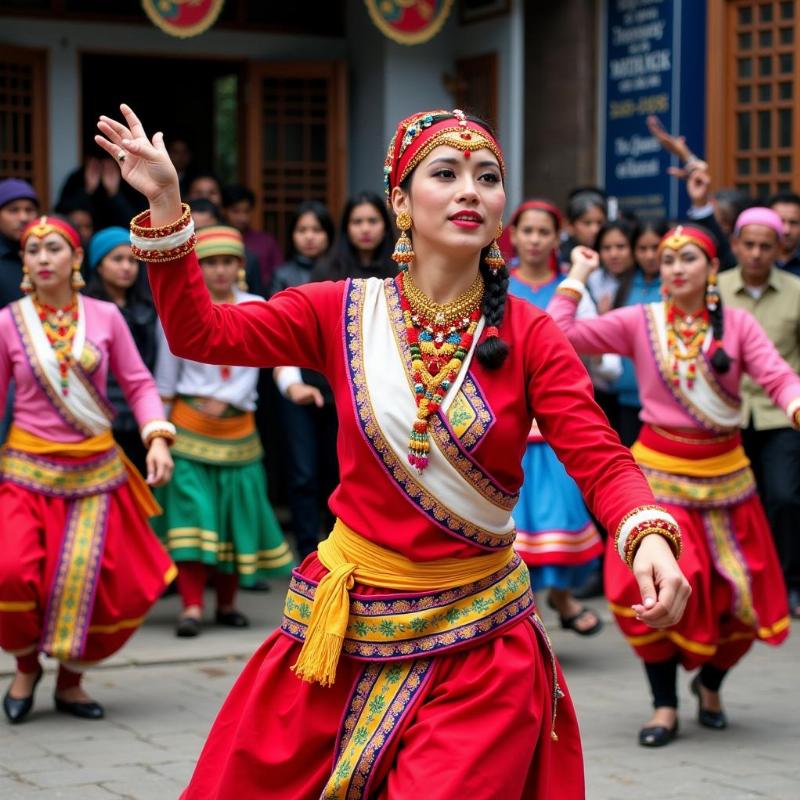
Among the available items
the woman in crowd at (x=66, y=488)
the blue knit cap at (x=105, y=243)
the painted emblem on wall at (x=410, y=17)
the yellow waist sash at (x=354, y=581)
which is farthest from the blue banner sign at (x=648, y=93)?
the yellow waist sash at (x=354, y=581)

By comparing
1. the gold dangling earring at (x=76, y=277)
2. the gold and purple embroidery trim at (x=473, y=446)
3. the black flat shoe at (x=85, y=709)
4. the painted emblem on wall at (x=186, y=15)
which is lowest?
the black flat shoe at (x=85, y=709)

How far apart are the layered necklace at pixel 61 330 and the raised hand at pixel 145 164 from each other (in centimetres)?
300

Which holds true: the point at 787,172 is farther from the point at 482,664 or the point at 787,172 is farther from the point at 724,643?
the point at 482,664

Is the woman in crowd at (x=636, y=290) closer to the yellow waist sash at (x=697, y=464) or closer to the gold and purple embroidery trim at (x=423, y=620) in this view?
the yellow waist sash at (x=697, y=464)

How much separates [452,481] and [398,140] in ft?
2.59

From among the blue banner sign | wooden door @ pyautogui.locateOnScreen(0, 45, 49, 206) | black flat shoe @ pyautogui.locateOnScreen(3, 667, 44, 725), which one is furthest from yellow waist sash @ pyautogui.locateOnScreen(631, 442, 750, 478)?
wooden door @ pyautogui.locateOnScreen(0, 45, 49, 206)

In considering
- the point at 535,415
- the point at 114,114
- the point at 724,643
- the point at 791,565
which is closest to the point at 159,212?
the point at 535,415

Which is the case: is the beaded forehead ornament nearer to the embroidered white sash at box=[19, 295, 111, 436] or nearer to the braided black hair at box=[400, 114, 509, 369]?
the braided black hair at box=[400, 114, 509, 369]

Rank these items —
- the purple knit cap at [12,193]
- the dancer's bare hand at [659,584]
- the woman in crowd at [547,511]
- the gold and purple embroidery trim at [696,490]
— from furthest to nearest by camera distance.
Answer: the purple knit cap at [12,193], the woman in crowd at [547,511], the gold and purple embroidery trim at [696,490], the dancer's bare hand at [659,584]

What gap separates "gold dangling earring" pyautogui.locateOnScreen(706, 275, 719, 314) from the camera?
6086 mm

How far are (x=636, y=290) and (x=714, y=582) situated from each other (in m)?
2.85

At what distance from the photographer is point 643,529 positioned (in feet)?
10.2

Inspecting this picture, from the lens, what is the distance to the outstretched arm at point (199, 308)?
323 centimetres

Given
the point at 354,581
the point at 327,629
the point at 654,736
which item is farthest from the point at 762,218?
the point at 327,629
